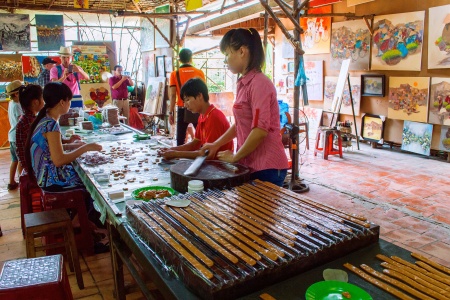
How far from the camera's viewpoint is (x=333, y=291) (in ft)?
4.12

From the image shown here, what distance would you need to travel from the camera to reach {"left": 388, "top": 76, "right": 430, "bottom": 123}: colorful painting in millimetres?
7102

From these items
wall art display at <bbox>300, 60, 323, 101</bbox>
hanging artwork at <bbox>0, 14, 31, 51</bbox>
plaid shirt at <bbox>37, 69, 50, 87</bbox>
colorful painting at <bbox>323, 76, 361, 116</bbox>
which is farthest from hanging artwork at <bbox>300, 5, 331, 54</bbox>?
hanging artwork at <bbox>0, 14, 31, 51</bbox>

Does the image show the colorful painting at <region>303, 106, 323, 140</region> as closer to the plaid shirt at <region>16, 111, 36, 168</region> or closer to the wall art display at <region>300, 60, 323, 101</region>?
the wall art display at <region>300, 60, 323, 101</region>

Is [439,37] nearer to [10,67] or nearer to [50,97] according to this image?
[50,97]

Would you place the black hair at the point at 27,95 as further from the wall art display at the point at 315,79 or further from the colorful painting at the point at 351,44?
the wall art display at the point at 315,79

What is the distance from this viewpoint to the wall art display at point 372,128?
805 centimetres

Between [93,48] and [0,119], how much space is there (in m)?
3.23

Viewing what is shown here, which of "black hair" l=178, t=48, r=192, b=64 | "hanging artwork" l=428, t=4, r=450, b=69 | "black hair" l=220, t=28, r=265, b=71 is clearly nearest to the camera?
→ "black hair" l=220, t=28, r=265, b=71

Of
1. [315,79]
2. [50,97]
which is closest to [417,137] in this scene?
[315,79]

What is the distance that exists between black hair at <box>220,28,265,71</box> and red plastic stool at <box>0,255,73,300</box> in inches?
64.3

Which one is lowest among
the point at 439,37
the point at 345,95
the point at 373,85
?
the point at 345,95

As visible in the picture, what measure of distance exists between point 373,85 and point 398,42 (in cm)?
103

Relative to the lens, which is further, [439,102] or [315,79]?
[315,79]

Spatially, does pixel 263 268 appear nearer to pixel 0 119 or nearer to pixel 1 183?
pixel 1 183
